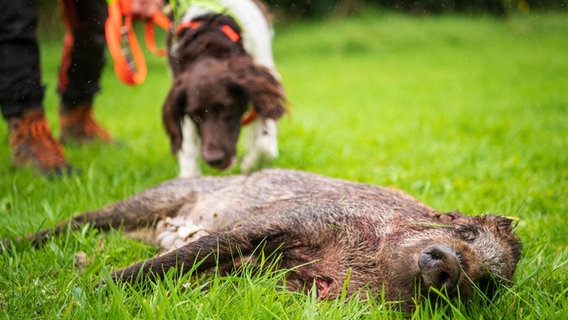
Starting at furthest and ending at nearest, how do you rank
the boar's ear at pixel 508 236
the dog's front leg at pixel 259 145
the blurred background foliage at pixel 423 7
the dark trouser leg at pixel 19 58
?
1. the blurred background foliage at pixel 423 7
2. the dog's front leg at pixel 259 145
3. the dark trouser leg at pixel 19 58
4. the boar's ear at pixel 508 236

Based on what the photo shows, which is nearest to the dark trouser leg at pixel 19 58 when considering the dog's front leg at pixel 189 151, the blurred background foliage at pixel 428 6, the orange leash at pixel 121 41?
the orange leash at pixel 121 41

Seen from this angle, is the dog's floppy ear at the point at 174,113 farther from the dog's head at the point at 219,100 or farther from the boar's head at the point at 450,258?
the boar's head at the point at 450,258

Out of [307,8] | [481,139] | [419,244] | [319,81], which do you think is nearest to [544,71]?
[319,81]

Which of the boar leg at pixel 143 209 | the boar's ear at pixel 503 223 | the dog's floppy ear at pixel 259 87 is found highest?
the dog's floppy ear at pixel 259 87

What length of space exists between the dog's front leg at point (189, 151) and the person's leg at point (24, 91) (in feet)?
3.07

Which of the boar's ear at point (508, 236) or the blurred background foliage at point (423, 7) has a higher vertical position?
the blurred background foliage at point (423, 7)

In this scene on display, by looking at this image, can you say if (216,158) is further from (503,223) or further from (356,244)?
(503,223)

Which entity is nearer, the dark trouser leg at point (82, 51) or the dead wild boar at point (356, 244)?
the dead wild boar at point (356, 244)

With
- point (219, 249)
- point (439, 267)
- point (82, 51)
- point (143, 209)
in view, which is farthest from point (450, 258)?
point (82, 51)

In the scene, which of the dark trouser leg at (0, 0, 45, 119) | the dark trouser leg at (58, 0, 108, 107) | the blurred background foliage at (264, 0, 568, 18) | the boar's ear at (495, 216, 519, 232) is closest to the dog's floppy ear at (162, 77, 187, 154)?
the dark trouser leg at (0, 0, 45, 119)

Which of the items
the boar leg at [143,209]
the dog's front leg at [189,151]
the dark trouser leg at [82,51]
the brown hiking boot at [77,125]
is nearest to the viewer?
the boar leg at [143,209]

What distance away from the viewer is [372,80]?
41.3 feet

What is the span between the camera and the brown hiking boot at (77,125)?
19.7ft

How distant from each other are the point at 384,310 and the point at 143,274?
3.35 ft
